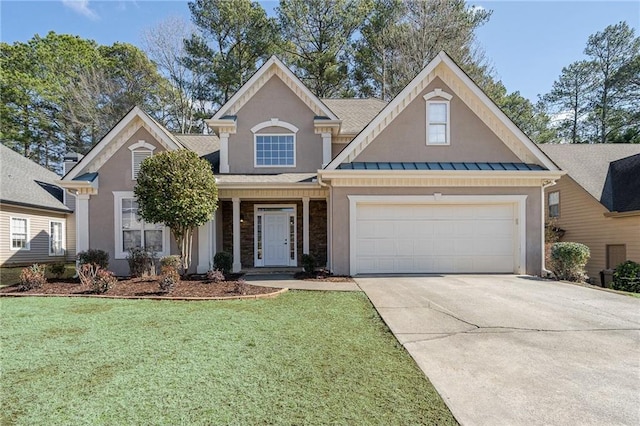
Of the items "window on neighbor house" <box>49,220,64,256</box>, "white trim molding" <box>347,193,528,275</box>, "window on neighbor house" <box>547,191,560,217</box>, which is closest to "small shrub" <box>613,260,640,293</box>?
"white trim molding" <box>347,193,528,275</box>

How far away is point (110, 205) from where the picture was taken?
38.8 ft

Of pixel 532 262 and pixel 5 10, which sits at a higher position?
pixel 5 10

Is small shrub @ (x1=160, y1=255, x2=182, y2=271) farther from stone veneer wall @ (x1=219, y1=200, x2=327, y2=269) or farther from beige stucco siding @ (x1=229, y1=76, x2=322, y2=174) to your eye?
beige stucco siding @ (x1=229, y1=76, x2=322, y2=174)

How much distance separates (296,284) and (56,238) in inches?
627

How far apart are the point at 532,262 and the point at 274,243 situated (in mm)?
8908

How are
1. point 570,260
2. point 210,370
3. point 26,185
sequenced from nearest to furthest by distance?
point 210,370, point 570,260, point 26,185

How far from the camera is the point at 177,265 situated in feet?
32.7

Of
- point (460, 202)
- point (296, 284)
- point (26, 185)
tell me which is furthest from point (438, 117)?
point (26, 185)

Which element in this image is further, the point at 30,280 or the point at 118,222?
the point at 118,222

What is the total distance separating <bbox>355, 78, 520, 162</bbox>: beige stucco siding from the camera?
1116 centimetres

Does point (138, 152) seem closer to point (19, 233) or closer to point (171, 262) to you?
point (171, 262)

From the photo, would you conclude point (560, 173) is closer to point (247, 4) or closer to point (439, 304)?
point (439, 304)

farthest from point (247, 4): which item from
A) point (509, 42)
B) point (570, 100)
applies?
point (570, 100)

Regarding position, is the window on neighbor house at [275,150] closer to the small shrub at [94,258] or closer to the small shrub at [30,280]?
the small shrub at [94,258]
